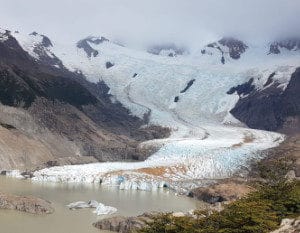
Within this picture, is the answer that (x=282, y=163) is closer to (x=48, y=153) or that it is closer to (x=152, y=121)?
(x=48, y=153)

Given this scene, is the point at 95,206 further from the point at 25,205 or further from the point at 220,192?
the point at 220,192

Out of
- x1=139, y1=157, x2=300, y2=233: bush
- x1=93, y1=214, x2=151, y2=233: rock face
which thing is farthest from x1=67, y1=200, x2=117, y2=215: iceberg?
x1=139, y1=157, x2=300, y2=233: bush

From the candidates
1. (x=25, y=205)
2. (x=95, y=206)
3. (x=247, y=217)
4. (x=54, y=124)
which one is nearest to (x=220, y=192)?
(x=95, y=206)

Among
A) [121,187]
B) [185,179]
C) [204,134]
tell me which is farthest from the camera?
[204,134]

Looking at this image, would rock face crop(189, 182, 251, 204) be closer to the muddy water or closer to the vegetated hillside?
the muddy water

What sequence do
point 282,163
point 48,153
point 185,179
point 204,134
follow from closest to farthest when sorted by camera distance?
point 282,163 → point 185,179 → point 48,153 → point 204,134

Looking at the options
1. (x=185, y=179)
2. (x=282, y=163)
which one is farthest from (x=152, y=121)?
(x=282, y=163)
